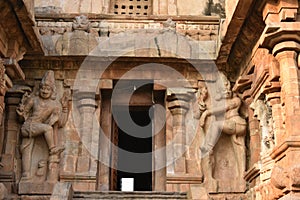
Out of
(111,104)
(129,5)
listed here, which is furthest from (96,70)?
(129,5)

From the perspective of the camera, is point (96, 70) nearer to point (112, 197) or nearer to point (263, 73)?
point (112, 197)

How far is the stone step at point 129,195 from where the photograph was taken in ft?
29.2

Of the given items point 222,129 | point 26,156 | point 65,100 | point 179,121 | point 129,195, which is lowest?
point 129,195

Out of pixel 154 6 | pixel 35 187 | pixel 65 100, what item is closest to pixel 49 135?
pixel 65 100

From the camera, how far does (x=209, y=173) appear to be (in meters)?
10.1

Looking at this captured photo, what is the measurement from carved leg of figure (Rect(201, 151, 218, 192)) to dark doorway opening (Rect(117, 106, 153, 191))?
79.7 inches

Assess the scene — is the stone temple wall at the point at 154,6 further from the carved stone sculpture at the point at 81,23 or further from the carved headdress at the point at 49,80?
the carved headdress at the point at 49,80

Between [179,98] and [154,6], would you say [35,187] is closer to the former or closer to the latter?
[179,98]

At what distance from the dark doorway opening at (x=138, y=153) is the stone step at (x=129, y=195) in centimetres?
263

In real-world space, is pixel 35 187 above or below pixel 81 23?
below

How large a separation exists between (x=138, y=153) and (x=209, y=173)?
4904mm

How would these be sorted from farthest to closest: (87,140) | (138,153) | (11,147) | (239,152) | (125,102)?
(138,153), (125,102), (87,140), (239,152), (11,147)

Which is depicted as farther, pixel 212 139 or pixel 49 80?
pixel 49 80

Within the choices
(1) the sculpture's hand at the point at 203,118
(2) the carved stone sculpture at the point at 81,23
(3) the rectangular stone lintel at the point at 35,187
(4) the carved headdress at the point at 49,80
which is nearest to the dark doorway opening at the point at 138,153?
(1) the sculpture's hand at the point at 203,118
